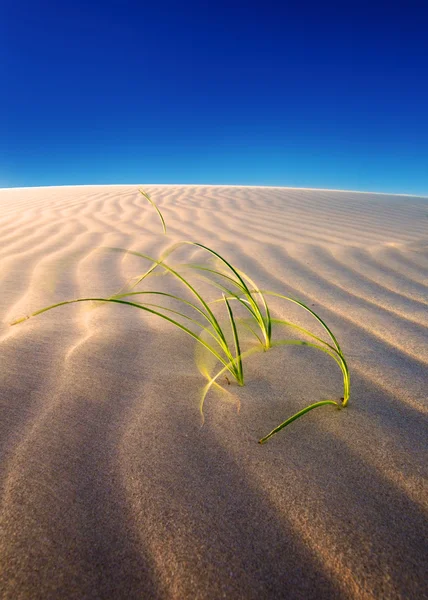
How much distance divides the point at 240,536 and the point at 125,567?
0.58 ft

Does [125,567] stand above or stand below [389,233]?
above

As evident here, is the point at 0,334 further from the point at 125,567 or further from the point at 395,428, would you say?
the point at 395,428

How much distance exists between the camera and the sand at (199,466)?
54 centimetres

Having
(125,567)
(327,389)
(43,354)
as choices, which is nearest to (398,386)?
(327,389)

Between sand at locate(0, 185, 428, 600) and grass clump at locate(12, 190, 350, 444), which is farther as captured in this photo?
grass clump at locate(12, 190, 350, 444)

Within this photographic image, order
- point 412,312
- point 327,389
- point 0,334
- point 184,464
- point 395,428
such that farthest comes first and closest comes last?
point 412,312 < point 0,334 < point 327,389 < point 395,428 < point 184,464

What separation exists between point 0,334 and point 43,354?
239mm

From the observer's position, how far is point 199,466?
2.39 feet

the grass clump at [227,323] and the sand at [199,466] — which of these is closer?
the sand at [199,466]

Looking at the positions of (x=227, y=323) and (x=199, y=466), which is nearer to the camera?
(x=199, y=466)

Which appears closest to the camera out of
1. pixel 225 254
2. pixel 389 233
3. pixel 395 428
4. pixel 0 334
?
pixel 395 428

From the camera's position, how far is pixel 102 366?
3.55 ft

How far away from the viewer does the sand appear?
1.79ft

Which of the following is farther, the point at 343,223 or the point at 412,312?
the point at 343,223
